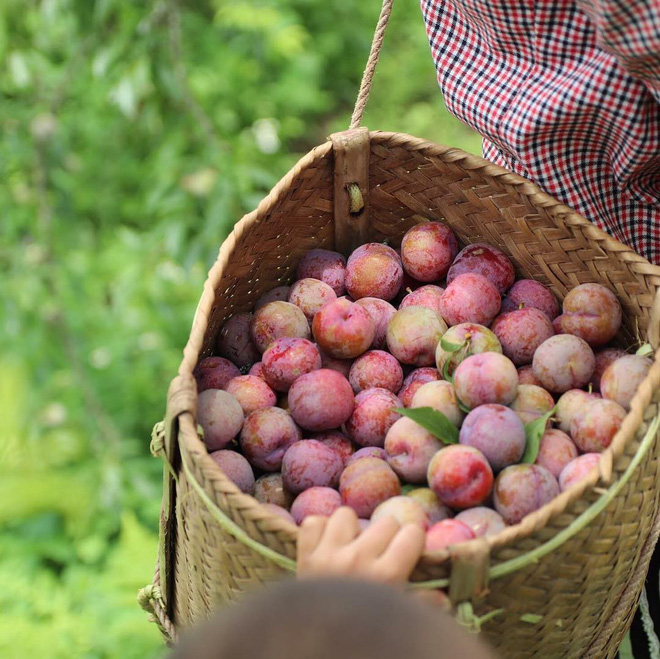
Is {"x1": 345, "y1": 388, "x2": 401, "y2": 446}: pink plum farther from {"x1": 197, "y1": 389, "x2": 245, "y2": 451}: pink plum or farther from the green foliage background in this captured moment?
the green foliage background

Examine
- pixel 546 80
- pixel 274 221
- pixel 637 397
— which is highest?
pixel 546 80

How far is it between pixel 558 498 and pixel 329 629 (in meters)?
0.38

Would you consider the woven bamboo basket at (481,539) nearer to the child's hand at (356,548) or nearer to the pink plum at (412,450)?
the child's hand at (356,548)

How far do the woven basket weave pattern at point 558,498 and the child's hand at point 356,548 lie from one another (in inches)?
1.3

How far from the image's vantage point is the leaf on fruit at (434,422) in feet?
2.85

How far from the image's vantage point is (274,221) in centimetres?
110

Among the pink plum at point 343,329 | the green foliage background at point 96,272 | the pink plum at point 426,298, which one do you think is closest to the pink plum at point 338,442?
the pink plum at point 343,329

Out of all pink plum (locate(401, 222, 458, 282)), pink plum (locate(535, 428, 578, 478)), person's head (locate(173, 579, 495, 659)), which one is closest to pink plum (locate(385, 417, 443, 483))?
pink plum (locate(535, 428, 578, 478))

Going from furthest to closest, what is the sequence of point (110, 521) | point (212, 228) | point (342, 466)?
1. point (212, 228)
2. point (110, 521)
3. point (342, 466)

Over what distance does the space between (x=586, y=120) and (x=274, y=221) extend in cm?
43

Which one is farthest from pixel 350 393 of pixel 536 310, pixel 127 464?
pixel 127 464

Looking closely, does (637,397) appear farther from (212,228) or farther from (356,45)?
(356,45)

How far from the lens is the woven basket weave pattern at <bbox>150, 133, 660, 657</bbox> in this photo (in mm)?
730

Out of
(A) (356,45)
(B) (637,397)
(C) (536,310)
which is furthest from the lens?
(A) (356,45)
